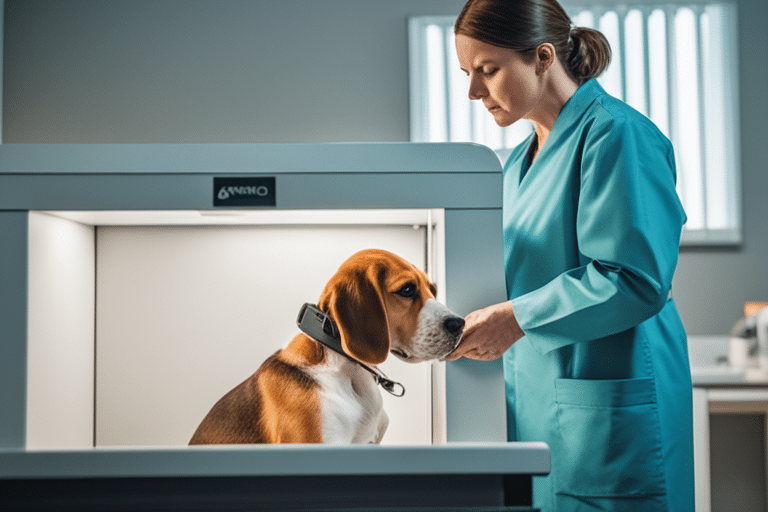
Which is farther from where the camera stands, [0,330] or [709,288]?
[709,288]

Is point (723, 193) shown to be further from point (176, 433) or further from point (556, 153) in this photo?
point (176, 433)

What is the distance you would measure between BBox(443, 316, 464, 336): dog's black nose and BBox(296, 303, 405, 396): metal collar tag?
10 cm

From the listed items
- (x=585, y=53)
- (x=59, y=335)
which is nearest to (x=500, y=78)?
(x=585, y=53)

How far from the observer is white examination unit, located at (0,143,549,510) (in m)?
0.57

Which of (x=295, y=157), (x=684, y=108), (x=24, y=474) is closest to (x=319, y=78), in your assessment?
(x=684, y=108)

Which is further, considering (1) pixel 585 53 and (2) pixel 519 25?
(1) pixel 585 53

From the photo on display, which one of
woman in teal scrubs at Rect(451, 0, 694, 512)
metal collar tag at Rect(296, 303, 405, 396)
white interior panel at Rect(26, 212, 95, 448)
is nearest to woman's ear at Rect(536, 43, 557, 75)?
woman in teal scrubs at Rect(451, 0, 694, 512)

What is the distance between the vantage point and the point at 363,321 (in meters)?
0.61

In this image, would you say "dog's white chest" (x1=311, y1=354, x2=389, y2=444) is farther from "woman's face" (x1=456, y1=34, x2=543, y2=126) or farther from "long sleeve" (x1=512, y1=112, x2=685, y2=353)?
"woman's face" (x1=456, y1=34, x2=543, y2=126)

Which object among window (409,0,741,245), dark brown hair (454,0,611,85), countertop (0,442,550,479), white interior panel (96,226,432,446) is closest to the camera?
countertop (0,442,550,479)

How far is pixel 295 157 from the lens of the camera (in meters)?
0.62

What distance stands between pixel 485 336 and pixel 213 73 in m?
2.12

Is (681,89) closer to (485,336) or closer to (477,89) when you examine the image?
(477,89)

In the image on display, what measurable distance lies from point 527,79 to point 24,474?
2.67 feet
